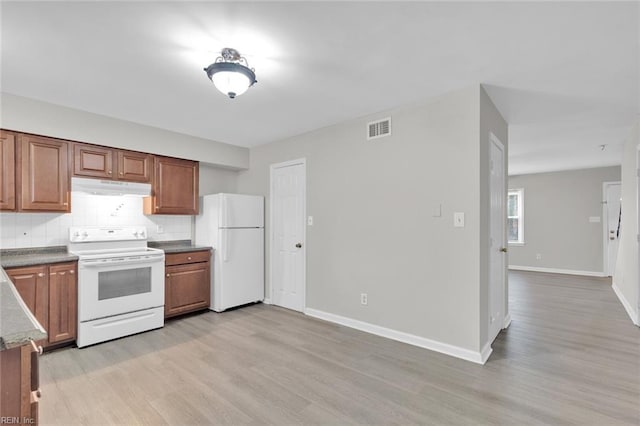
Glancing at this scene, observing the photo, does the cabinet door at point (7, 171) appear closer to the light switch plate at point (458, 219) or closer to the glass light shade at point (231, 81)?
the glass light shade at point (231, 81)

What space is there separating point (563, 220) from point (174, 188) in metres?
8.26

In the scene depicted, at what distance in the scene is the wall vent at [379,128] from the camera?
3400mm

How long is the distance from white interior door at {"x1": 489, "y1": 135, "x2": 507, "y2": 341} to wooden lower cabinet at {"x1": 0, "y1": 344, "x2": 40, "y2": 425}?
3344mm

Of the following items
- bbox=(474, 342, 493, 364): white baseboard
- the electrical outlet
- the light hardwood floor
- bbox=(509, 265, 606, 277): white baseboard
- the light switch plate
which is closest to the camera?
the light hardwood floor

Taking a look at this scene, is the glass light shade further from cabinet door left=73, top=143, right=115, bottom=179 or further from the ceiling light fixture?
cabinet door left=73, top=143, right=115, bottom=179

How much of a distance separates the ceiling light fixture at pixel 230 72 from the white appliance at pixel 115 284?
2.32 meters

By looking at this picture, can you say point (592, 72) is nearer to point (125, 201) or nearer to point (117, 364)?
point (117, 364)

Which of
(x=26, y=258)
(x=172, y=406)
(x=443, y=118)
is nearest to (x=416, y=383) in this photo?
(x=172, y=406)

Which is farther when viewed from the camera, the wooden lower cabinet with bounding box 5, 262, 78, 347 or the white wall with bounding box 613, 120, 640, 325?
the white wall with bounding box 613, 120, 640, 325

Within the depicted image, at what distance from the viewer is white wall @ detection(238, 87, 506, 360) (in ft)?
9.34

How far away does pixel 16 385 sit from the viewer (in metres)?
1.05

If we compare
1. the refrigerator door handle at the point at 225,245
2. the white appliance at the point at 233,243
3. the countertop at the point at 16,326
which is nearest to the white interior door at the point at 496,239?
the white appliance at the point at 233,243

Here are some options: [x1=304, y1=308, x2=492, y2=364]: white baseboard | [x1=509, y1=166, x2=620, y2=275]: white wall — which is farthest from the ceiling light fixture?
[x1=509, y1=166, x2=620, y2=275]: white wall

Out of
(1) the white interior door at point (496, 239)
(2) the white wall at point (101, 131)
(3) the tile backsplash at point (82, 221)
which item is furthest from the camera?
(3) the tile backsplash at point (82, 221)
